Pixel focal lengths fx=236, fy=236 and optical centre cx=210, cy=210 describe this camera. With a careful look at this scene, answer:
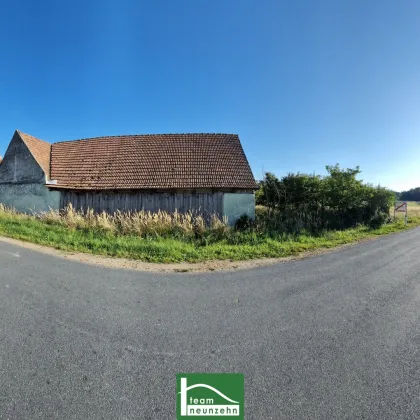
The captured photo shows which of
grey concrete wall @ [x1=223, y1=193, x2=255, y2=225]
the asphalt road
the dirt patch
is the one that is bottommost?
the asphalt road

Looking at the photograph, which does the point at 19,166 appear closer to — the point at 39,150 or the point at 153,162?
the point at 39,150

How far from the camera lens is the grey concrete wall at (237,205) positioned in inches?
560

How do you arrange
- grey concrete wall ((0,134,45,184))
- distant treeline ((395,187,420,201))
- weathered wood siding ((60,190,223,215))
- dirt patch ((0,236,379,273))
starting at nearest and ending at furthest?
1. dirt patch ((0,236,379,273))
2. weathered wood siding ((60,190,223,215))
3. grey concrete wall ((0,134,45,184))
4. distant treeline ((395,187,420,201))

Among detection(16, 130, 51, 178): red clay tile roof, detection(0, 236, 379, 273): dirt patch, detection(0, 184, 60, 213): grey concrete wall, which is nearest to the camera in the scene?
detection(0, 236, 379, 273): dirt patch

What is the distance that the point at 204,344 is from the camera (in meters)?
2.84

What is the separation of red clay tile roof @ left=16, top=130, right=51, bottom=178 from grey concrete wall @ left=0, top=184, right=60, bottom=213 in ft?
4.58

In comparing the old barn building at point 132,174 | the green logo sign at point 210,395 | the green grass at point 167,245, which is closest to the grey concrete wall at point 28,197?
the old barn building at point 132,174

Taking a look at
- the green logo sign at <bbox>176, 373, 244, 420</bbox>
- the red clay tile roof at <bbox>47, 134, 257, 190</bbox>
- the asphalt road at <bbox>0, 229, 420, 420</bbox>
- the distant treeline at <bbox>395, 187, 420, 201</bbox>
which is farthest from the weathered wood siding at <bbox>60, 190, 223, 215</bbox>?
the distant treeline at <bbox>395, 187, 420, 201</bbox>

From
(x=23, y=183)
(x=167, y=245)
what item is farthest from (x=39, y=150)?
(x=167, y=245)

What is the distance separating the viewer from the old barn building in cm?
1423

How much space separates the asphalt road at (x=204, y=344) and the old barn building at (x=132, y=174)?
30.5 ft

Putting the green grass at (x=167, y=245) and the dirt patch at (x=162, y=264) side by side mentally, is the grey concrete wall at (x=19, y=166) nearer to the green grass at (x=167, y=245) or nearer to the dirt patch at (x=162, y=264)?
the green grass at (x=167, y=245)

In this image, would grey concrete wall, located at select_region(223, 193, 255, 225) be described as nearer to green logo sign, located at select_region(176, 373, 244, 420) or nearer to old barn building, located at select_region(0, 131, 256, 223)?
old barn building, located at select_region(0, 131, 256, 223)

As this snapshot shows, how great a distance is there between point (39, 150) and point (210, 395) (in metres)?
21.3
